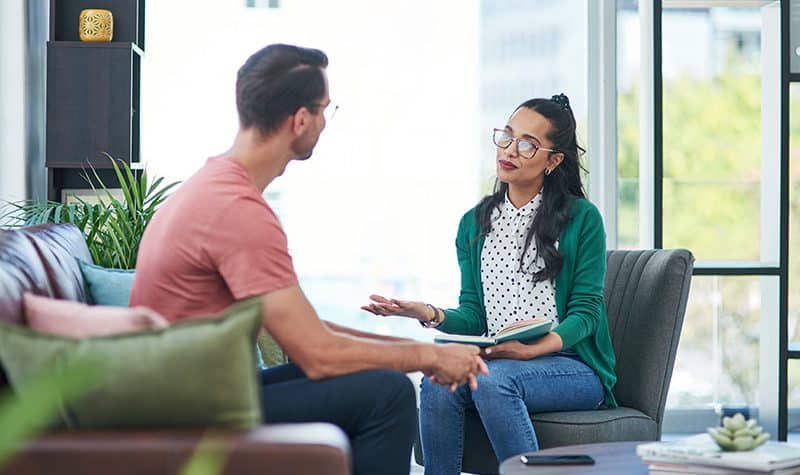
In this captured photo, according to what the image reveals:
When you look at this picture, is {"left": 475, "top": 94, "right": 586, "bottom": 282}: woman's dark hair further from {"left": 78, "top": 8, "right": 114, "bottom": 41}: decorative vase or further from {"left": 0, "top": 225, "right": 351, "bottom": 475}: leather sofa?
{"left": 78, "top": 8, "right": 114, "bottom": 41}: decorative vase

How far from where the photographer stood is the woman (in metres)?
2.72

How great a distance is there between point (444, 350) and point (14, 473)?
39.7 inches

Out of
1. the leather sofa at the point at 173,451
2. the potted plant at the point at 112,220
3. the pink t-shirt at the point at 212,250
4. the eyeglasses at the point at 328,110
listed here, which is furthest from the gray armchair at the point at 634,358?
the leather sofa at the point at 173,451

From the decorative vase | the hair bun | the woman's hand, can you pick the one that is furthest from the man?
the decorative vase

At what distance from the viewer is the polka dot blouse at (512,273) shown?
9.69 feet

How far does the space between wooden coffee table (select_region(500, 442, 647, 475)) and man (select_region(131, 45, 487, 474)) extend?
0.70 feet

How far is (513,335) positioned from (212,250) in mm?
998

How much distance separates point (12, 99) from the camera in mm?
4352

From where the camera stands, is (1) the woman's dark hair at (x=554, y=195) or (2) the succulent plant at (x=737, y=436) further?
(1) the woman's dark hair at (x=554, y=195)

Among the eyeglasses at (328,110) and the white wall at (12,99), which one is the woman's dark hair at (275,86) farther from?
the white wall at (12,99)

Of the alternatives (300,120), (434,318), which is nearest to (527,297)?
(434,318)

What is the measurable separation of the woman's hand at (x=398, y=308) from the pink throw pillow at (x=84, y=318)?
1125mm

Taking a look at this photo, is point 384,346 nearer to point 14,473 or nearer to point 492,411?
point 492,411

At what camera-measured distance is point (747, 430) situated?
6.43 feet
